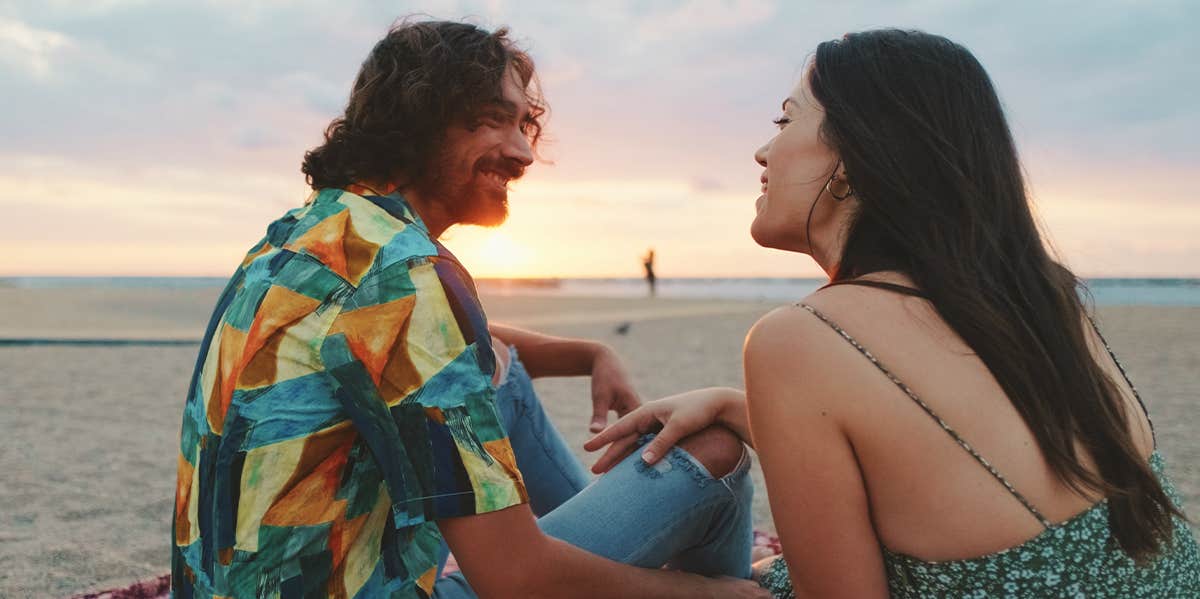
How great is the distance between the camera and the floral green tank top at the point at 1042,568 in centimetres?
138

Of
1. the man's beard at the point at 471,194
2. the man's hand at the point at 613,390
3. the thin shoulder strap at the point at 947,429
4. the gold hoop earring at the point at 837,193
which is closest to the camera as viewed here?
the thin shoulder strap at the point at 947,429

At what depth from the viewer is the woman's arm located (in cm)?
139

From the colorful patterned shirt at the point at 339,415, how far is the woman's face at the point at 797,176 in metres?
0.70

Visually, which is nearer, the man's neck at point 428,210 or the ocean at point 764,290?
the man's neck at point 428,210

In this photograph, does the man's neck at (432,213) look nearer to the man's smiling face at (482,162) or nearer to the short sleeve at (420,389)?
the man's smiling face at (482,162)

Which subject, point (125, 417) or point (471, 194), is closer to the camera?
point (471, 194)

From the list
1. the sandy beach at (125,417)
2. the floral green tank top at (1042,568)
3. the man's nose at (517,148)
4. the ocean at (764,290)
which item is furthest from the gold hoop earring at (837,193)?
the ocean at (764,290)

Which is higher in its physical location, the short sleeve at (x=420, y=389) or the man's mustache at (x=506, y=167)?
the man's mustache at (x=506, y=167)

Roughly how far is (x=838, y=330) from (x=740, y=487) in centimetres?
83

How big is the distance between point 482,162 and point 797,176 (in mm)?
863

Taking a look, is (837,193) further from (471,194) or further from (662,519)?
(471,194)

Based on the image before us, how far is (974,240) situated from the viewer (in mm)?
1482

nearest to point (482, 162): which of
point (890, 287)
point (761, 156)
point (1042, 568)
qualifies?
point (761, 156)

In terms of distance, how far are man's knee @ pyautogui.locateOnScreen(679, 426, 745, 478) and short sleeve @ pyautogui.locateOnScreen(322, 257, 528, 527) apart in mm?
725
